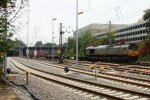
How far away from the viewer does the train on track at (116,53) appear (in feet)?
188

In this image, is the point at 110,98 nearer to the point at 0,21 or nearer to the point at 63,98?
the point at 63,98

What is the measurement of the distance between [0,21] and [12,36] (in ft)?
8.80

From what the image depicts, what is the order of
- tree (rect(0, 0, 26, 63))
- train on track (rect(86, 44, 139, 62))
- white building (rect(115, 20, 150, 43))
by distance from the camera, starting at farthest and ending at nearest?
white building (rect(115, 20, 150, 43)) < train on track (rect(86, 44, 139, 62)) < tree (rect(0, 0, 26, 63))

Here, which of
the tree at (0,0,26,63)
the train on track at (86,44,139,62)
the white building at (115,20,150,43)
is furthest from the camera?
the white building at (115,20,150,43)

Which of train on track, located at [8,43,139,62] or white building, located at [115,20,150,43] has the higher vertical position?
white building, located at [115,20,150,43]

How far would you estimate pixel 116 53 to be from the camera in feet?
202

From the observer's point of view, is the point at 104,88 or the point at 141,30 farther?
the point at 141,30

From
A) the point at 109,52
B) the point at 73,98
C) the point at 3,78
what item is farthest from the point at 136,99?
Answer: the point at 109,52

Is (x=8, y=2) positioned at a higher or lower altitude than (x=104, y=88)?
higher

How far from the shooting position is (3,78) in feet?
94.7

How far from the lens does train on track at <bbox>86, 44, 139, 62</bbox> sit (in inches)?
2250

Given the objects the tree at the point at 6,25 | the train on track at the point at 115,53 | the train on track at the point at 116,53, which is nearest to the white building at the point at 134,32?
the train on track at the point at 115,53

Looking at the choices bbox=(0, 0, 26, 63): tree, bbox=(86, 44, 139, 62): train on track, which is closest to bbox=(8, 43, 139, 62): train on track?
bbox=(86, 44, 139, 62): train on track

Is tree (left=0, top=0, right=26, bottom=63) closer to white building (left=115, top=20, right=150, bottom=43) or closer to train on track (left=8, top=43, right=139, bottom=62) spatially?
train on track (left=8, top=43, right=139, bottom=62)
